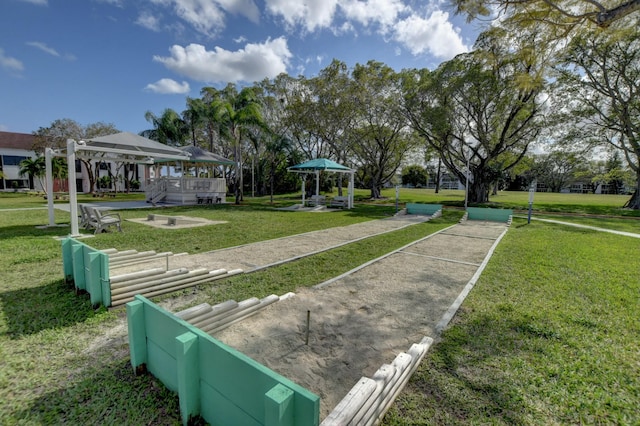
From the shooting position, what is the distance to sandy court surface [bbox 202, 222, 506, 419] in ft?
9.07

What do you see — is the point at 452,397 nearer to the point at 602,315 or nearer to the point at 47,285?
the point at 602,315

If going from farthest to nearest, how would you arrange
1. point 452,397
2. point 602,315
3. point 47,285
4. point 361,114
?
point 361,114 < point 47,285 < point 602,315 < point 452,397

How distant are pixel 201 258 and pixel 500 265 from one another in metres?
6.49

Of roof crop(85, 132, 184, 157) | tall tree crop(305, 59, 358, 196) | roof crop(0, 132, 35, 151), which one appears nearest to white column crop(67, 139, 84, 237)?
roof crop(85, 132, 184, 157)

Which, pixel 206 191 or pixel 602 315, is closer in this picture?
pixel 602 315

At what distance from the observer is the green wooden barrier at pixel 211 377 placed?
1.50 meters

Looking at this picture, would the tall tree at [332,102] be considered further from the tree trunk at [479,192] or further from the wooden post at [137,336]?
the wooden post at [137,336]

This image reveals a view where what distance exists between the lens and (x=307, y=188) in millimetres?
37781

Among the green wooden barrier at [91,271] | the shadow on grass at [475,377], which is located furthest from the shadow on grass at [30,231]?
the shadow on grass at [475,377]

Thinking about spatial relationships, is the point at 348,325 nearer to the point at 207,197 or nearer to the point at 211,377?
the point at 211,377

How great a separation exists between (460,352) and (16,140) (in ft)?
201

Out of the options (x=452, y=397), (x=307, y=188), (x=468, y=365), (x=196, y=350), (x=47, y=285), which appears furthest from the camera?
(x=307, y=188)

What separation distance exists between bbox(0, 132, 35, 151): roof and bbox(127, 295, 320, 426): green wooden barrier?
54.6 metres

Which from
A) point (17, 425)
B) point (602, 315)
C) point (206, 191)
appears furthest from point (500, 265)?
point (206, 191)
